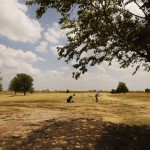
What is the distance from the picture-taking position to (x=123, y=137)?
1889 cm

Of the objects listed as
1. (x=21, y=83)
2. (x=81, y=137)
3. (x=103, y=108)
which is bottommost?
(x=81, y=137)

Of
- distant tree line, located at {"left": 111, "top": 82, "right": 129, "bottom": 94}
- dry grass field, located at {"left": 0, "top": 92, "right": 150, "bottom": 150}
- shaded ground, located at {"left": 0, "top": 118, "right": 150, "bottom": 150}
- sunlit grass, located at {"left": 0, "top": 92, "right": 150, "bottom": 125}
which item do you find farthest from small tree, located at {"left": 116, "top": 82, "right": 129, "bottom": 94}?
shaded ground, located at {"left": 0, "top": 118, "right": 150, "bottom": 150}

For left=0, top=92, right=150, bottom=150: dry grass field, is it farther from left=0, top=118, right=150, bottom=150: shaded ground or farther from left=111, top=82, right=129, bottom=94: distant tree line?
left=111, top=82, right=129, bottom=94: distant tree line

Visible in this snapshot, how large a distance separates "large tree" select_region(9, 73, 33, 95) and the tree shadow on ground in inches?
3443

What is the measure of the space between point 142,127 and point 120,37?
8299 millimetres

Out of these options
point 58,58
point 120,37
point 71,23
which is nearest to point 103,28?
point 120,37

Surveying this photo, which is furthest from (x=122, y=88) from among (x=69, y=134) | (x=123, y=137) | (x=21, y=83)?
(x=69, y=134)

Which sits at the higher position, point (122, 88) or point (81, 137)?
point (122, 88)

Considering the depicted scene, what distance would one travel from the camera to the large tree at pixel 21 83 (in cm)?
10700

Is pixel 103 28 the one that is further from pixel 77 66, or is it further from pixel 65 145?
pixel 65 145

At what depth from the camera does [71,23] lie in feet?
65.2

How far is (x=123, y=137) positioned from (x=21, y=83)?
91.1 metres

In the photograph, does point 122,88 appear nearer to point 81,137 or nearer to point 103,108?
point 103,108

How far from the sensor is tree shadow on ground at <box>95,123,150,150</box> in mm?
16969
